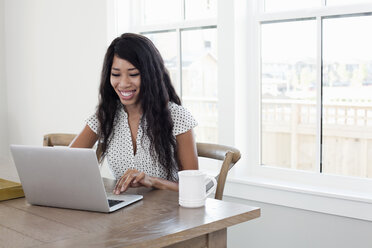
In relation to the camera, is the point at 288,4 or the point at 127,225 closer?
the point at 127,225

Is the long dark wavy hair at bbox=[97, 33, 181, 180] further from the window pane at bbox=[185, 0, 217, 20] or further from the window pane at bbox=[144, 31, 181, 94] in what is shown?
the window pane at bbox=[144, 31, 181, 94]

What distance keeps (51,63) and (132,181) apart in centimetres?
211

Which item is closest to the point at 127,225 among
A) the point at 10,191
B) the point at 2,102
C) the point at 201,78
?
the point at 10,191

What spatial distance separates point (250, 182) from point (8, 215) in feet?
4.17

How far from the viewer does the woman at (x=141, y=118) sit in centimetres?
202

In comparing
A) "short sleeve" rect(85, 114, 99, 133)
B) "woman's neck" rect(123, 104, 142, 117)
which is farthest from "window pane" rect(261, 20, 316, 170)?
"short sleeve" rect(85, 114, 99, 133)

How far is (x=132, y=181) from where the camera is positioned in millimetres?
1719

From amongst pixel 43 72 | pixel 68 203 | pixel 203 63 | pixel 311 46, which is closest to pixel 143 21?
pixel 203 63

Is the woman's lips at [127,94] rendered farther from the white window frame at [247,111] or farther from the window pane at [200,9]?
the window pane at [200,9]

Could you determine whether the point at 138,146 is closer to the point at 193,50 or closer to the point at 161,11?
the point at 193,50

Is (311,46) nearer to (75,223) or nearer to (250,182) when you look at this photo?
(250,182)

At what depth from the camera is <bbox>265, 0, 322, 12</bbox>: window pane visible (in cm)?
238

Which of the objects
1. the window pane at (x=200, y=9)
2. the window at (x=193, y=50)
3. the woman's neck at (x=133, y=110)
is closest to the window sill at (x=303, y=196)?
the window at (x=193, y=50)

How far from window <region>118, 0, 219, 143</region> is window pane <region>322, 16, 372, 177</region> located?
0.65 m
